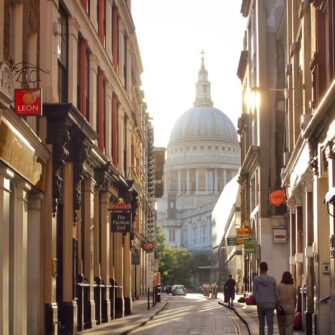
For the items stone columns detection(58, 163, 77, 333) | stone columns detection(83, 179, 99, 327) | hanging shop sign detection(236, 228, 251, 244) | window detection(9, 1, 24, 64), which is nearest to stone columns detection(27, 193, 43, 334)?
stone columns detection(58, 163, 77, 333)

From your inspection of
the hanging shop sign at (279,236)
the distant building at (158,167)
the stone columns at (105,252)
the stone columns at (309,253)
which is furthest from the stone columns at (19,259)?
the distant building at (158,167)

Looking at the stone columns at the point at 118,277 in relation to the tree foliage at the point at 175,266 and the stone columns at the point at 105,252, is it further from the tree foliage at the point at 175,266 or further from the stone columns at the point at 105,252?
the tree foliage at the point at 175,266

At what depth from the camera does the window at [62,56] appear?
27812 millimetres

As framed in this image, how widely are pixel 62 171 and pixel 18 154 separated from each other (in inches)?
259

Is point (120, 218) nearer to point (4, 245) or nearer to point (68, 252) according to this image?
point (68, 252)

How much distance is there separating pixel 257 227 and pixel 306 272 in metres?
28.6

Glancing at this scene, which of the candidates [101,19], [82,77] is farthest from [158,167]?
[82,77]

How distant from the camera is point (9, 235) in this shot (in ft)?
70.2

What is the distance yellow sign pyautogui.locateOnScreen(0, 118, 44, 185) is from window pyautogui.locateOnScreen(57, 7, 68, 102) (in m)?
4.44

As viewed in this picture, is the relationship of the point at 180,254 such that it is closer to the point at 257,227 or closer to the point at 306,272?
the point at 257,227

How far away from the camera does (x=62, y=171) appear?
1072 inches

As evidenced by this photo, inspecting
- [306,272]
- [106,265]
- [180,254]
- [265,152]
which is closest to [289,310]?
[306,272]

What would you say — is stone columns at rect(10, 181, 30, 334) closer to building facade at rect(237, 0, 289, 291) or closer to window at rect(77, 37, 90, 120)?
window at rect(77, 37, 90, 120)

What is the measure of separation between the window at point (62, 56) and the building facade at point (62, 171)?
0.10 ft
